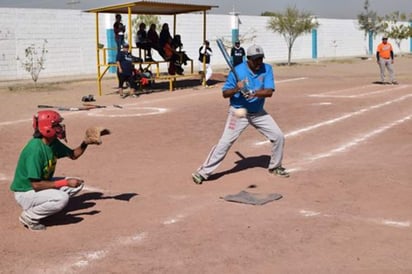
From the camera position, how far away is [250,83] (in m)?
7.19

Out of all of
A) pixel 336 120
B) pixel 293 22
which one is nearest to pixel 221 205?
pixel 336 120

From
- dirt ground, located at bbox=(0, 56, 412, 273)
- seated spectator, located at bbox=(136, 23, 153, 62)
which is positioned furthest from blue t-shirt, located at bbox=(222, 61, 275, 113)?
seated spectator, located at bbox=(136, 23, 153, 62)

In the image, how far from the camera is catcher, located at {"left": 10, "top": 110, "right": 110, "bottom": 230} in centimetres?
538

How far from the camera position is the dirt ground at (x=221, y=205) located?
474 cm

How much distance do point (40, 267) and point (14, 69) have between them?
82.0ft

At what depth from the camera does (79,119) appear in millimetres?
13336

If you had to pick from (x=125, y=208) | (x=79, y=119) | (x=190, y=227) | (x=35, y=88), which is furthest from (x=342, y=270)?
(x=35, y=88)

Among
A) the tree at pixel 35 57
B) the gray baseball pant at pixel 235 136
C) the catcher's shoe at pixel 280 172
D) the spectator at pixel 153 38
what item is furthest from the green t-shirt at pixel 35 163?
the tree at pixel 35 57

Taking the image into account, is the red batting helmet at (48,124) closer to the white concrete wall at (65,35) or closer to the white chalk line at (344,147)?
the white chalk line at (344,147)

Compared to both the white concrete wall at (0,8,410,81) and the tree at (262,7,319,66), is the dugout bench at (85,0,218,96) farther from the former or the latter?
the tree at (262,7,319,66)

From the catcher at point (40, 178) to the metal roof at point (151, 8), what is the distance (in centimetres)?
1394

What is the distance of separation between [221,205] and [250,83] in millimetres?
1746

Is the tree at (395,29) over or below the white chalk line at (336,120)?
over

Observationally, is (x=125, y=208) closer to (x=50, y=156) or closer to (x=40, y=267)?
(x=50, y=156)
